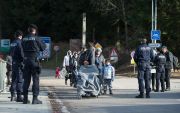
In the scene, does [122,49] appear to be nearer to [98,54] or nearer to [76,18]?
[76,18]

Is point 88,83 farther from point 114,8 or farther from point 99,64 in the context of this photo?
point 114,8

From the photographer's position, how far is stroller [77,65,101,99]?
21.3 m

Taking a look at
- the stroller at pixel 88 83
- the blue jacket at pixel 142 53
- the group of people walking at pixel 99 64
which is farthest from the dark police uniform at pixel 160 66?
the stroller at pixel 88 83

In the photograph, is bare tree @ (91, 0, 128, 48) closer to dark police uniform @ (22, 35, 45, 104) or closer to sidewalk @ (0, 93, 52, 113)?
dark police uniform @ (22, 35, 45, 104)

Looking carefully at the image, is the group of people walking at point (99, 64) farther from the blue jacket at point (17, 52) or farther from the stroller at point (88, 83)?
the blue jacket at point (17, 52)

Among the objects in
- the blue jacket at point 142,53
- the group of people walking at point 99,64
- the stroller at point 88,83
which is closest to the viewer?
the stroller at point 88,83

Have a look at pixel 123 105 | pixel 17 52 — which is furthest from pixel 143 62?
pixel 17 52

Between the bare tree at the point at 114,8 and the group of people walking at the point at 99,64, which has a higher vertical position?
the bare tree at the point at 114,8

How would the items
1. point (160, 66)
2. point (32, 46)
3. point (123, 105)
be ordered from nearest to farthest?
point (32, 46) → point (123, 105) → point (160, 66)

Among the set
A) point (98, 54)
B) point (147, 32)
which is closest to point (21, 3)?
point (147, 32)

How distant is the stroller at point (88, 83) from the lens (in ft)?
69.9

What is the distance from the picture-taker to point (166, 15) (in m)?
49.9

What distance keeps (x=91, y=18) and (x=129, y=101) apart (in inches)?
2204

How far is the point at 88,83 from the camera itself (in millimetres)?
21375
